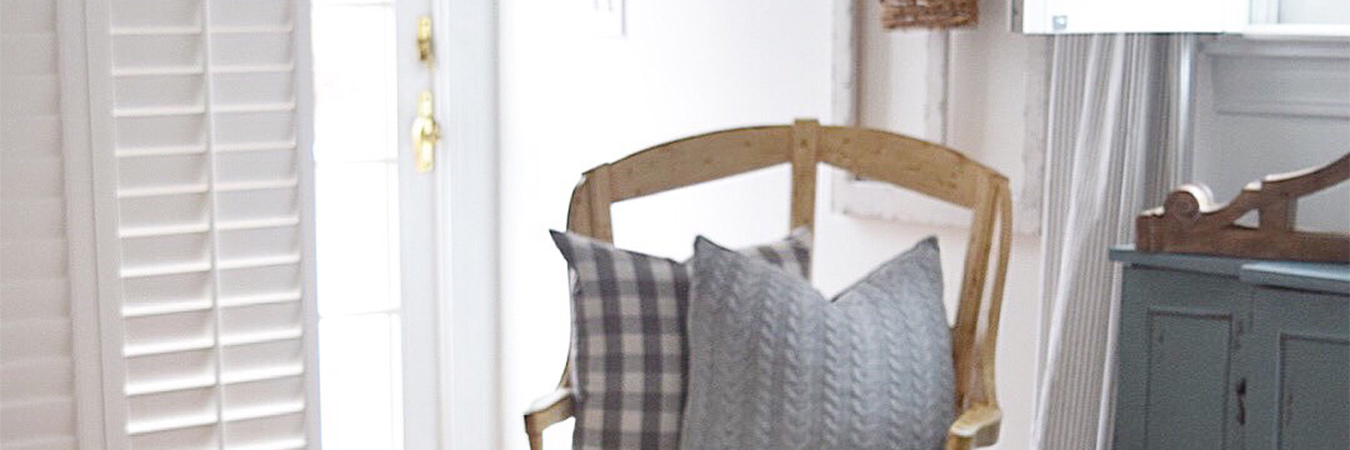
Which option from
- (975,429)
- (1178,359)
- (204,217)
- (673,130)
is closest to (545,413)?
(975,429)

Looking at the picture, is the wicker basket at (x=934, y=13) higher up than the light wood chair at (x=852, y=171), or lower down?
higher up

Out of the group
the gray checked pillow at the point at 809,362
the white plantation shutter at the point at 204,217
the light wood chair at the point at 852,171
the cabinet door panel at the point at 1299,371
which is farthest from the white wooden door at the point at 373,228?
the cabinet door panel at the point at 1299,371

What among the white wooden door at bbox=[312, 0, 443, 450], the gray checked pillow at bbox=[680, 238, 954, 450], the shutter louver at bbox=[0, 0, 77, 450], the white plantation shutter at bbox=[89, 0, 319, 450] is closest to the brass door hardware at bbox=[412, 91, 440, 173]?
the white wooden door at bbox=[312, 0, 443, 450]

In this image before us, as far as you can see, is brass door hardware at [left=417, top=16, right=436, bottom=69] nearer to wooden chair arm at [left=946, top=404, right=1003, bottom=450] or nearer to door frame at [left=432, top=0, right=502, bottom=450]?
door frame at [left=432, top=0, right=502, bottom=450]

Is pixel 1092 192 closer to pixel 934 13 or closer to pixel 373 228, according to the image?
pixel 934 13

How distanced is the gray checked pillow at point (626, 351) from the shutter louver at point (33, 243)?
126 centimetres

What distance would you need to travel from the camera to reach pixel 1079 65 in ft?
7.50

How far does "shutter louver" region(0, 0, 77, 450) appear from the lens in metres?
2.90

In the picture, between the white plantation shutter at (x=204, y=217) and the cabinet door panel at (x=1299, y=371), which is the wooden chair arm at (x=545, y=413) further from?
the white plantation shutter at (x=204, y=217)

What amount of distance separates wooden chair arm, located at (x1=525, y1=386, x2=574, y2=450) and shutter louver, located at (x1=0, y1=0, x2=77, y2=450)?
49.0 inches

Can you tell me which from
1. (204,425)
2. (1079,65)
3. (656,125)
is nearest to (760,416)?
(1079,65)

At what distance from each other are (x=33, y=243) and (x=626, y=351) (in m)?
1.38

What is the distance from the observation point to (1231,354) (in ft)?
6.15

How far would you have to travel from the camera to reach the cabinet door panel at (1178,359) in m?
1.88
